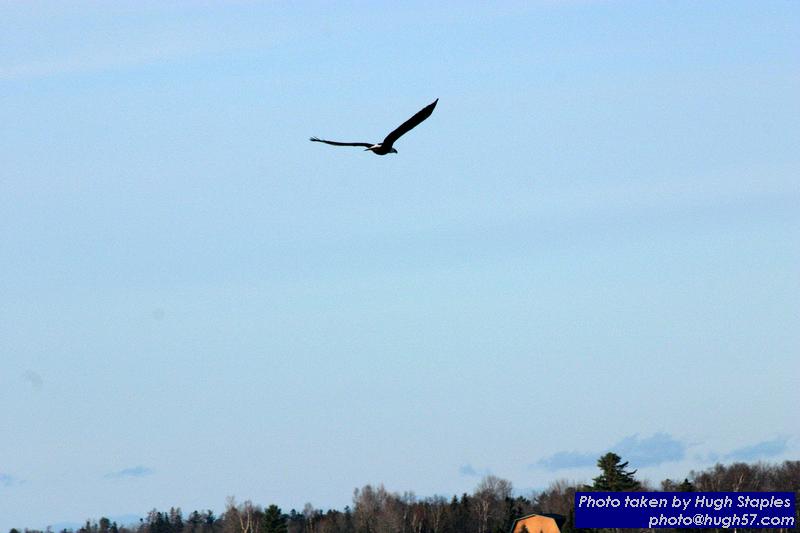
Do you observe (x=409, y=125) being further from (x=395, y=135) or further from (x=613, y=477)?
(x=613, y=477)

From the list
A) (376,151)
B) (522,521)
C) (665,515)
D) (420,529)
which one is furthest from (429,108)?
(420,529)

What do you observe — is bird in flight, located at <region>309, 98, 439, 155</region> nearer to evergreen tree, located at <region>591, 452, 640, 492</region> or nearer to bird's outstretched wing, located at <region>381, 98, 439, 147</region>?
bird's outstretched wing, located at <region>381, 98, 439, 147</region>

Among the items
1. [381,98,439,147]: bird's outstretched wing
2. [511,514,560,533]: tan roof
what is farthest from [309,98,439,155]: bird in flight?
[511,514,560,533]: tan roof

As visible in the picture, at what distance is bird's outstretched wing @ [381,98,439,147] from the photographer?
48881 mm

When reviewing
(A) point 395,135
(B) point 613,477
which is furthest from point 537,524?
(A) point 395,135

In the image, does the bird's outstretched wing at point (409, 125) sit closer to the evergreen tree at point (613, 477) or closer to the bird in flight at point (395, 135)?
the bird in flight at point (395, 135)

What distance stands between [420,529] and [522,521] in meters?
62.9

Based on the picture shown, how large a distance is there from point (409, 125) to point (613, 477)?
94136mm

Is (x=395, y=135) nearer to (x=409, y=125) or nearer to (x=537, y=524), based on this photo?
(x=409, y=125)

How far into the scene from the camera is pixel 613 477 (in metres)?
140

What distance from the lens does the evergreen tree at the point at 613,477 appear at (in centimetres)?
13825

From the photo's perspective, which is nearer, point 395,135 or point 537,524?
point 395,135

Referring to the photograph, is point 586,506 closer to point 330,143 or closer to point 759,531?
point 759,531

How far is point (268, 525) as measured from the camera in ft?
530
